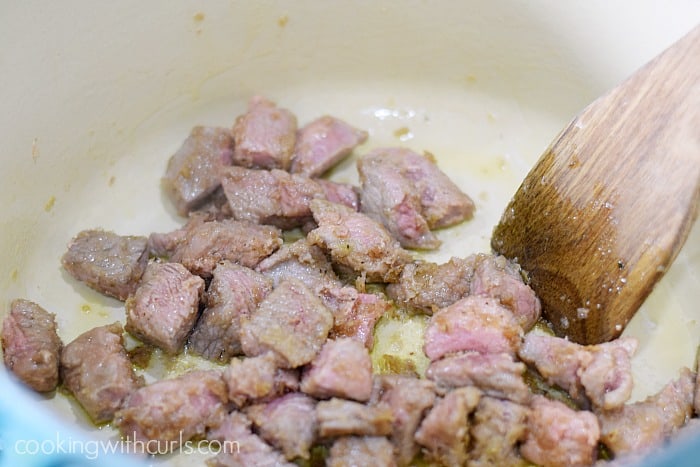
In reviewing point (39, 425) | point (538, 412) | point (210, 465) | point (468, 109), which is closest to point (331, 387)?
point (210, 465)

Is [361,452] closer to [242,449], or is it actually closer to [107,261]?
[242,449]

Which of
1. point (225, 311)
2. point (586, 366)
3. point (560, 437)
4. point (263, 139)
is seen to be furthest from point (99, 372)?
point (586, 366)

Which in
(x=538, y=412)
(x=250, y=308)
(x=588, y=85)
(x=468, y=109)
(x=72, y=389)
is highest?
(x=588, y=85)

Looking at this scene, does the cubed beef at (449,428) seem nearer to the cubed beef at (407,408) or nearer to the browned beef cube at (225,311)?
the cubed beef at (407,408)

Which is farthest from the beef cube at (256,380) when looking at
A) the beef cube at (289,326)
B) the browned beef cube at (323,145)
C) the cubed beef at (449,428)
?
the browned beef cube at (323,145)

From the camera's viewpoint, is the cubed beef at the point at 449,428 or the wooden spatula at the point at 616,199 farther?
the wooden spatula at the point at 616,199

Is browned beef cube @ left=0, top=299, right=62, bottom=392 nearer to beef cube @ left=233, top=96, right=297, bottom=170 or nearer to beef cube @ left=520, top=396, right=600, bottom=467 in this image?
beef cube @ left=233, top=96, right=297, bottom=170

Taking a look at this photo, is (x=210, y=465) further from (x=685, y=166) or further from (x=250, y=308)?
(x=685, y=166)

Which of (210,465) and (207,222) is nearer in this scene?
(210,465)
